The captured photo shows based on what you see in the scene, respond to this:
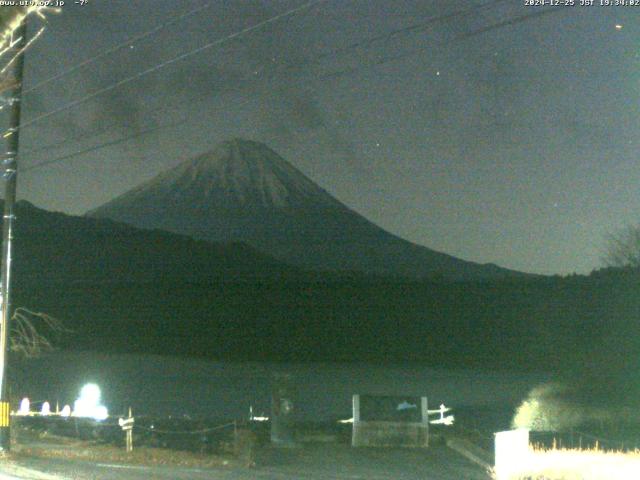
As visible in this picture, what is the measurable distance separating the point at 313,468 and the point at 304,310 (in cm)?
7377

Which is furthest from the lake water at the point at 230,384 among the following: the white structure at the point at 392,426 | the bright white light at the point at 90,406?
the white structure at the point at 392,426

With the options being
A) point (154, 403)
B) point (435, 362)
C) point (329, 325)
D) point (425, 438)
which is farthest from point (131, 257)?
point (425, 438)

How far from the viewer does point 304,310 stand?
9150cm

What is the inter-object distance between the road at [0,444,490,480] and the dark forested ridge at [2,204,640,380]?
52.1 ft

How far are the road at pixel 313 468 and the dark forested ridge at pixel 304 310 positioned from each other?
15869mm

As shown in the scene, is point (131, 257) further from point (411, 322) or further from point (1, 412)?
point (1, 412)

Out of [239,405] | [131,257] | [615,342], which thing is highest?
[131,257]

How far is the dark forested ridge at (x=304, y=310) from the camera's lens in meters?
45.7

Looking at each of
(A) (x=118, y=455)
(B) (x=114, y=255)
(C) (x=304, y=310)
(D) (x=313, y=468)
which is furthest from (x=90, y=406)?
(B) (x=114, y=255)

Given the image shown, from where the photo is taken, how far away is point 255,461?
60.2 feet

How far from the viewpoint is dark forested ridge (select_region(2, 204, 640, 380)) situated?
45.7 metres

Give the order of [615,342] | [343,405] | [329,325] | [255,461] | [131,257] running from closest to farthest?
[255,461] < [615,342] < [343,405] < [329,325] < [131,257]

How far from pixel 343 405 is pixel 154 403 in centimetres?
1028

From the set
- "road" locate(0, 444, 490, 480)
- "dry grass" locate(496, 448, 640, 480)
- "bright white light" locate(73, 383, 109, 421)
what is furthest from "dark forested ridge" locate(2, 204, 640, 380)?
"dry grass" locate(496, 448, 640, 480)
